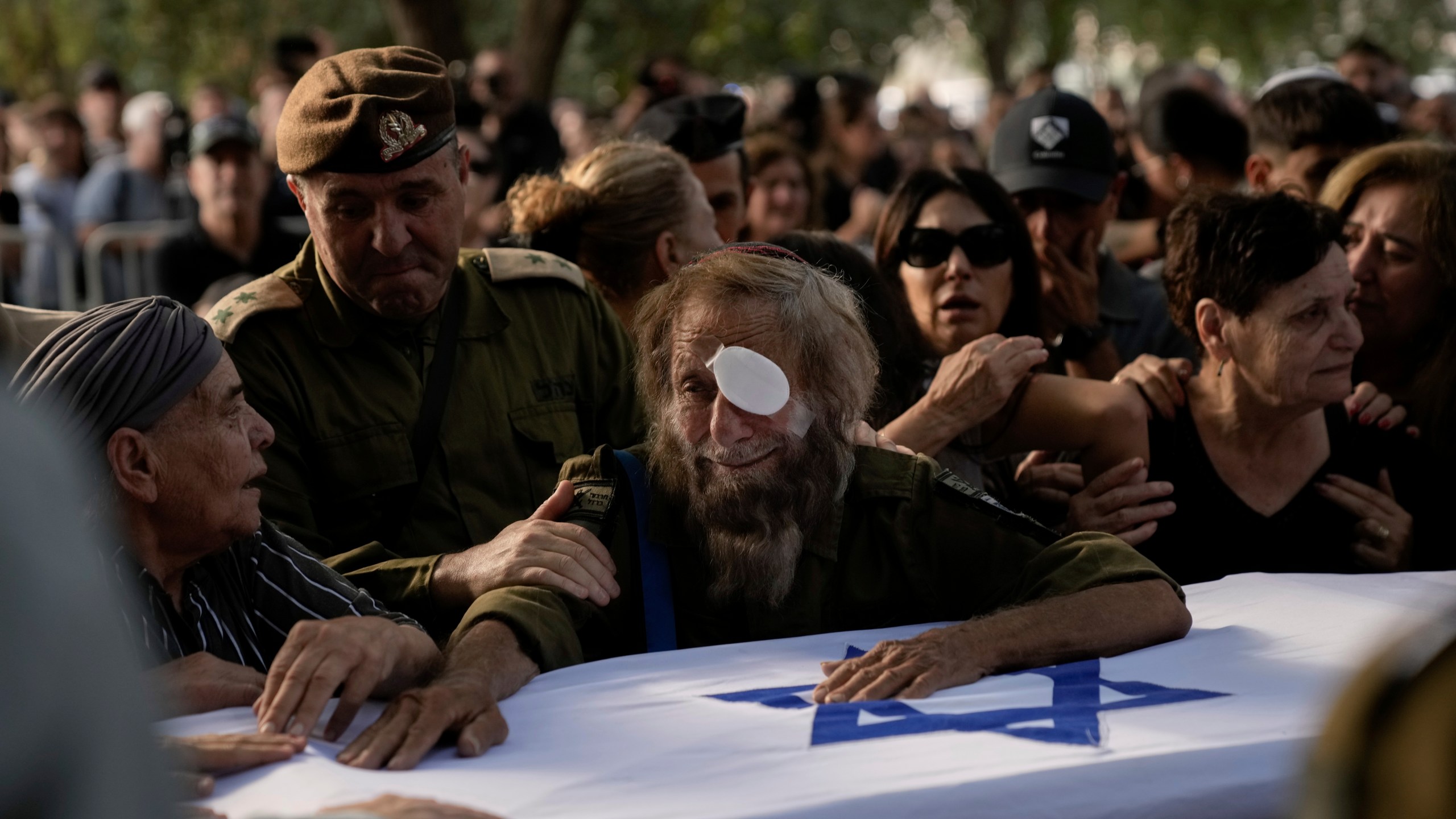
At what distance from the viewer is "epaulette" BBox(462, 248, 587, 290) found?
4.14 m

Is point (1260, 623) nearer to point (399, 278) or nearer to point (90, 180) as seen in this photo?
point (399, 278)

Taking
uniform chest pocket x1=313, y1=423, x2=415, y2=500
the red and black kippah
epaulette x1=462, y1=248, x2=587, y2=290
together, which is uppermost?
epaulette x1=462, y1=248, x2=587, y2=290

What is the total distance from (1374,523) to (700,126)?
2879 millimetres

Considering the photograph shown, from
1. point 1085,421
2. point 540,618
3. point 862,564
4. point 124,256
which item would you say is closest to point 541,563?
point 540,618

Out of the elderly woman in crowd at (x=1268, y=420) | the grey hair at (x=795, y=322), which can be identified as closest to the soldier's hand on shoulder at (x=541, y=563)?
the grey hair at (x=795, y=322)

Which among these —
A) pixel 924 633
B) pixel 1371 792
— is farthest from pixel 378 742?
pixel 1371 792

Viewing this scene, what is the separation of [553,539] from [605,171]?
2.08 metres

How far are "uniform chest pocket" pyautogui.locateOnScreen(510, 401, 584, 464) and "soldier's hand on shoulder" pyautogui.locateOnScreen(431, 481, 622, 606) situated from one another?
2.24ft

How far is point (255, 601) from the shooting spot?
9.93ft

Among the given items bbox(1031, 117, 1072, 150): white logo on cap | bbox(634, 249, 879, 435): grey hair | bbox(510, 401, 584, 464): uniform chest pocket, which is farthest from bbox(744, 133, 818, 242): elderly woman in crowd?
bbox(634, 249, 879, 435): grey hair

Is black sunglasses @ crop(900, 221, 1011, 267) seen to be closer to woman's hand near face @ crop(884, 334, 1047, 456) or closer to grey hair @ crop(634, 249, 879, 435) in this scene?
woman's hand near face @ crop(884, 334, 1047, 456)

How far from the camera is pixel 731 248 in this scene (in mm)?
3438

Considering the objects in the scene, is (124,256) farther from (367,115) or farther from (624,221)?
(367,115)

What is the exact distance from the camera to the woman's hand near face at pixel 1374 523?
4047mm
